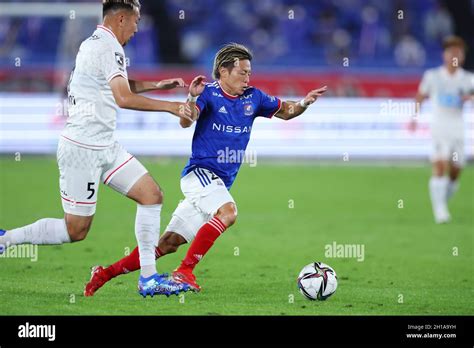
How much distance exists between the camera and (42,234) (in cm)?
821

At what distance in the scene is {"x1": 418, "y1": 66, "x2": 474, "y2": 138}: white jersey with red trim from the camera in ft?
50.1

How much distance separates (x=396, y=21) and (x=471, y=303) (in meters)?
20.3

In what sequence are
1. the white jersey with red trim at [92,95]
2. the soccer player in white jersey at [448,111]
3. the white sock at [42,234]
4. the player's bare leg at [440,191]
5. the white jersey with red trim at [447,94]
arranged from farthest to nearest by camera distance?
1. the white jersey with red trim at [447,94]
2. the soccer player in white jersey at [448,111]
3. the player's bare leg at [440,191]
4. the white sock at [42,234]
5. the white jersey with red trim at [92,95]

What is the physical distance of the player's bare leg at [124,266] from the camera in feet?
27.8

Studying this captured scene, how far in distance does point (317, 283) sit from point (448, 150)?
24.1 feet

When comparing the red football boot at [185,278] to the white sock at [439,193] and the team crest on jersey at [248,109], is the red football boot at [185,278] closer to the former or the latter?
the team crest on jersey at [248,109]

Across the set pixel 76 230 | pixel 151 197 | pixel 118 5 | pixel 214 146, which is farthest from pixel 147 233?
pixel 118 5

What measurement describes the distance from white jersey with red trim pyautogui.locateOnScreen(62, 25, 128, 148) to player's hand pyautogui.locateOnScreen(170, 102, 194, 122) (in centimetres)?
57

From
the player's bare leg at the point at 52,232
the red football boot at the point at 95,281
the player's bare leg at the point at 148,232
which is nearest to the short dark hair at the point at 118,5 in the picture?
the player's bare leg at the point at 148,232

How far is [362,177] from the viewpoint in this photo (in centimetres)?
2002

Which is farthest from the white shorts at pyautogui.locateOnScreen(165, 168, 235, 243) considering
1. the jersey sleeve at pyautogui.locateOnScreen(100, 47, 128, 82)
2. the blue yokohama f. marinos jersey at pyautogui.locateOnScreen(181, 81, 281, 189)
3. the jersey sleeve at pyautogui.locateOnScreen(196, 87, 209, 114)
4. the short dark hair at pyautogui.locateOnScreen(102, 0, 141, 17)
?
the short dark hair at pyautogui.locateOnScreen(102, 0, 141, 17)

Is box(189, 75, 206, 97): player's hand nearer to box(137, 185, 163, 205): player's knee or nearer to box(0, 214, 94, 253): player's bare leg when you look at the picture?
box(137, 185, 163, 205): player's knee

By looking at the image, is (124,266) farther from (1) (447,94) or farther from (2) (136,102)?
(1) (447,94)

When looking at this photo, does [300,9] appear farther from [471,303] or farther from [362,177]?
[471,303]
